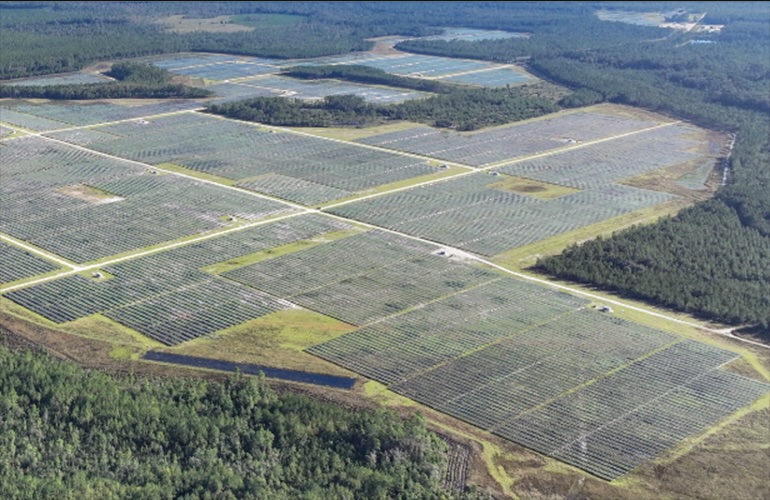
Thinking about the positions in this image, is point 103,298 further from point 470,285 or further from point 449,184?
point 449,184

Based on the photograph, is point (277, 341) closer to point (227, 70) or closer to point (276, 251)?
point (276, 251)

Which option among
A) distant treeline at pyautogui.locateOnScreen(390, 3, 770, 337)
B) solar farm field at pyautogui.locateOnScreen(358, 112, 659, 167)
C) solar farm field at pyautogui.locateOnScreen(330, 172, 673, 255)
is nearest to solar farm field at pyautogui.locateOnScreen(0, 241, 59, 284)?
solar farm field at pyautogui.locateOnScreen(330, 172, 673, 255)

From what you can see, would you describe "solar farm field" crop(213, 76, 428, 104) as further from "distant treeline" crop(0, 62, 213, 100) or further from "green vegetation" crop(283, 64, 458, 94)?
"distant treeline" crop(0, 62, 213, 100)

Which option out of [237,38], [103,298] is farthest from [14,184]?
[237,38]

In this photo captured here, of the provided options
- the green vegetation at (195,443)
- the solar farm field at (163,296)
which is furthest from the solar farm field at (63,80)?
the green vegetation at (195,443)

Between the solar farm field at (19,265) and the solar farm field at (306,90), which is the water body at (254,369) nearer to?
the solar farm field at (19,265)
